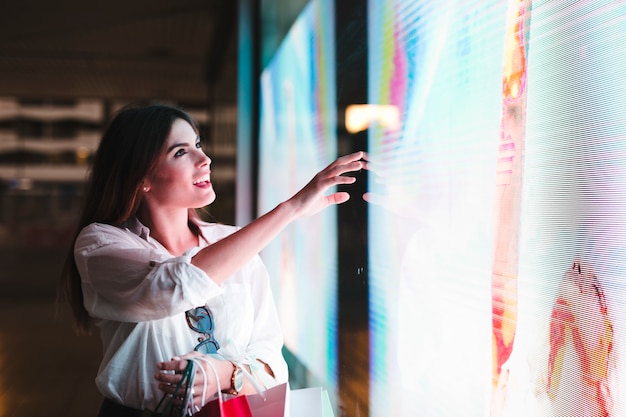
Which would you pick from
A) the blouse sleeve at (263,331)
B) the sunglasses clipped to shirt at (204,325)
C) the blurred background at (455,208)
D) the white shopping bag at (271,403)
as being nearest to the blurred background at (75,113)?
the blurred background at (455,208)

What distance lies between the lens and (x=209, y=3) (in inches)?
249

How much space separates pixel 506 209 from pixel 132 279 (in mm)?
683

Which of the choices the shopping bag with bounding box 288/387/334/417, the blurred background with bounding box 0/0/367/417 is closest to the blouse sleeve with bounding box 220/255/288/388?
the shopping bag with bounding box 288/387/334/417

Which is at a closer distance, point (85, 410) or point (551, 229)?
point (551, 229)

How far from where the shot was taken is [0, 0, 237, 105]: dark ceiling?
6543 mm

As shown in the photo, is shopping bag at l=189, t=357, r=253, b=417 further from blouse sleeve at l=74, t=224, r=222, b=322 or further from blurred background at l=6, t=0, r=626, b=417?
blurred background at l=6, t=0, r=626, b=417

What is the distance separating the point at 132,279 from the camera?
48.1 inches

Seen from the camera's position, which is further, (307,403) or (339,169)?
(339,169)

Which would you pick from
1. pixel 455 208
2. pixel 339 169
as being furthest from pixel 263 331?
pixel 455 208

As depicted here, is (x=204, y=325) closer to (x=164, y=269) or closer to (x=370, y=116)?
(x=164, y=269)

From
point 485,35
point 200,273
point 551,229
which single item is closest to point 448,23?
point 485,35

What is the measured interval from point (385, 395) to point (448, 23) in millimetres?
805

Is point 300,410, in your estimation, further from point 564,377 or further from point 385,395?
point 564,377

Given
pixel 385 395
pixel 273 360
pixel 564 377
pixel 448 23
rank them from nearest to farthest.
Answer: pixel 564 377
pixel 448 23
pixel 273 360
pixel 385 395
